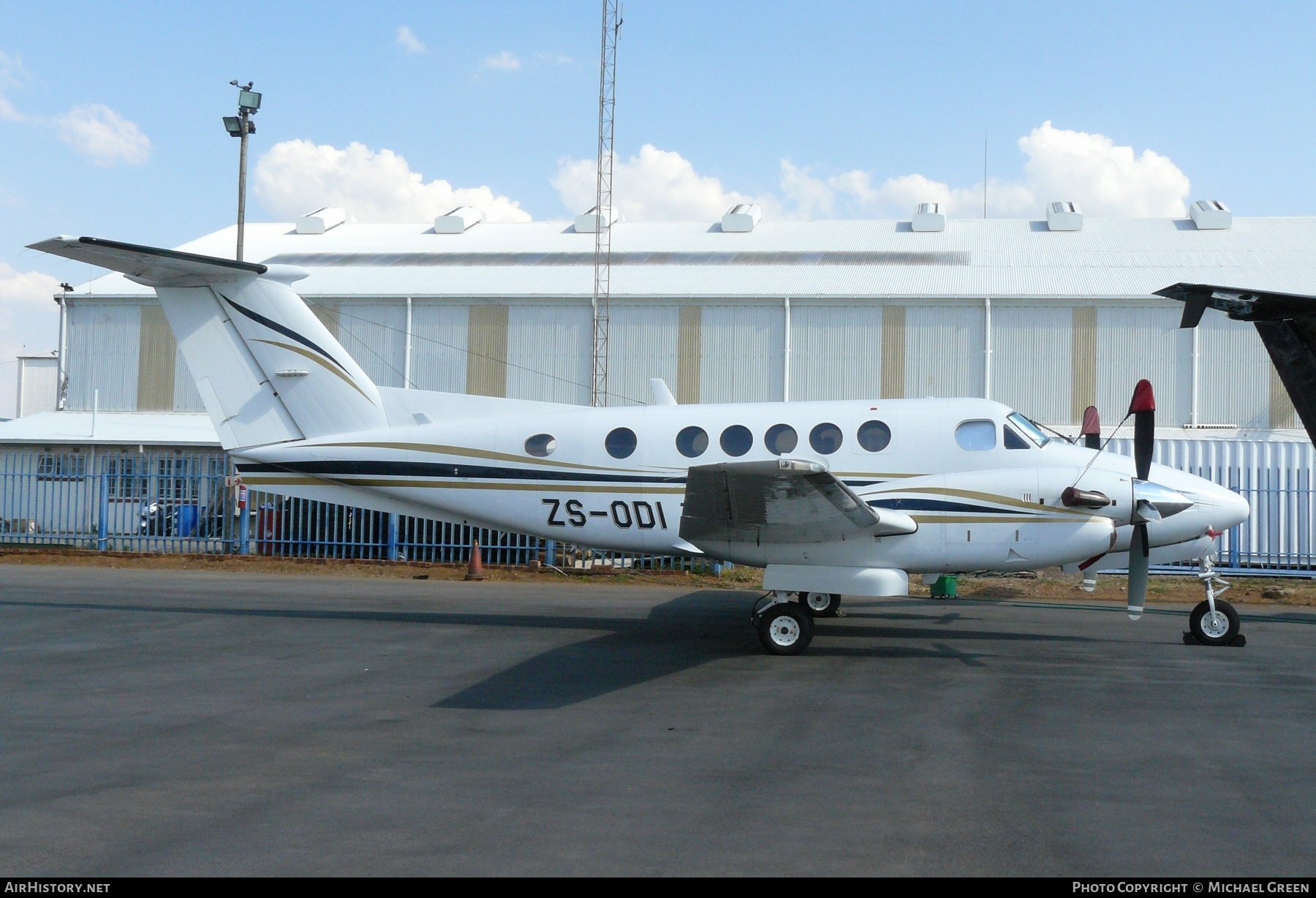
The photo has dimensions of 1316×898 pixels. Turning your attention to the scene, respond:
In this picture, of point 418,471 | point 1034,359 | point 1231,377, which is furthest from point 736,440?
point 1231,377

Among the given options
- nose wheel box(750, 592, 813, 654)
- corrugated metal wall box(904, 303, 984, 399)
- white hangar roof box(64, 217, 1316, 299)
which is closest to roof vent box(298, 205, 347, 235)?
white hangar roof box(64, 217, 1316, 299)

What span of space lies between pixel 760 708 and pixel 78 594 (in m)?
11.9

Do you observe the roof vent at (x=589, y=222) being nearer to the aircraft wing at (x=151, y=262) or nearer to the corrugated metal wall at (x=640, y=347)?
the corrugated metal wall at (x=640, y=347)

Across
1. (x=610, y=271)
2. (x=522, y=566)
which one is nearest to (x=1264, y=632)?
(x=522, y=566)

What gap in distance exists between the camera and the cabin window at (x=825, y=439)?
12.1 m

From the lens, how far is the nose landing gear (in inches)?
461

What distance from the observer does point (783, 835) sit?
16.8 ft

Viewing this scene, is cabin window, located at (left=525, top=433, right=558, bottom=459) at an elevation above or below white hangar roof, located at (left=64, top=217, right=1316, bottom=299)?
below

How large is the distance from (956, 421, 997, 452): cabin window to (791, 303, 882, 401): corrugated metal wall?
18.1 m

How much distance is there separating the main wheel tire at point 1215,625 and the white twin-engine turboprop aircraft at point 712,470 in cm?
2

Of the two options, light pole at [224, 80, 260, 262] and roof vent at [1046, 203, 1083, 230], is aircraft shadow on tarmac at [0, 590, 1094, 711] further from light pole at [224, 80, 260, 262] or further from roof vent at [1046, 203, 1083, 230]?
roof vent at [1046, 203, 1083, 230]

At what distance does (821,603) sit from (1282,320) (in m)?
6.46
